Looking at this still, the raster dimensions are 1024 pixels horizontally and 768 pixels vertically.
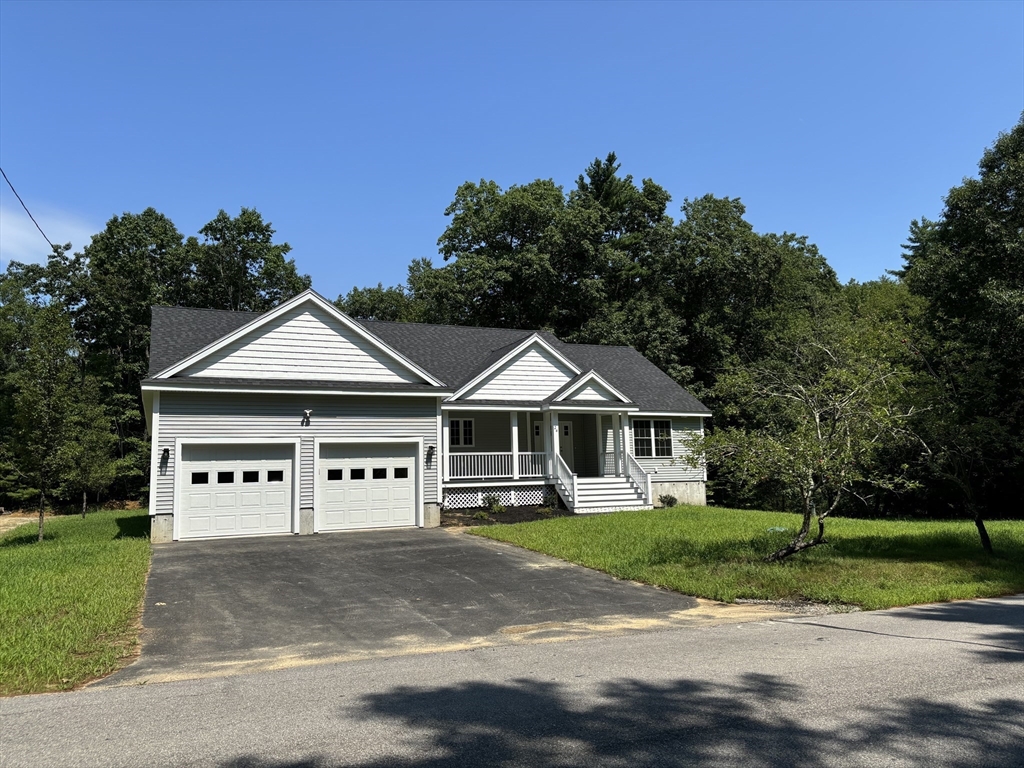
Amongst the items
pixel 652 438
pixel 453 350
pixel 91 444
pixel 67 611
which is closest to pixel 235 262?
pixel 91 444

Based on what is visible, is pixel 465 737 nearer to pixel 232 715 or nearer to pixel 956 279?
pixel 232 715

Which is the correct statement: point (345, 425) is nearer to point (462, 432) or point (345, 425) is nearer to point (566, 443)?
point (462, 432)

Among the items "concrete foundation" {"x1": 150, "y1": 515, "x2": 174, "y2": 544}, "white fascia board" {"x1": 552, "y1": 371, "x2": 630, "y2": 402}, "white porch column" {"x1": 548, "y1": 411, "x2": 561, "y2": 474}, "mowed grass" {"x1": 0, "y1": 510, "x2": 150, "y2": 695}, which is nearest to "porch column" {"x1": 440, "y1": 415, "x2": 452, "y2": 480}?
"white porch column" {"x1": 548, "y1": 411, "x2": 561, "y2": 474}

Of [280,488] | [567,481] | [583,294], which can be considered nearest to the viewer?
[280,488]

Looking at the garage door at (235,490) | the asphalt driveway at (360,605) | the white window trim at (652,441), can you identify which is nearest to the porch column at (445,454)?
the garage door at (235,490)

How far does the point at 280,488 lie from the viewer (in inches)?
714

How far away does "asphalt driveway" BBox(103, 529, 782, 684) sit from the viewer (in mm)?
7574

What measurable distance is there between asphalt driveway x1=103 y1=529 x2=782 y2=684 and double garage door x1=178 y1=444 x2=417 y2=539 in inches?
85.0

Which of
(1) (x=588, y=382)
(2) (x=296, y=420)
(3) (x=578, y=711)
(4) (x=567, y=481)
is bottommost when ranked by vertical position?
(3) (x=578, y=711)

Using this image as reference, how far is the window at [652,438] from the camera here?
26.1m

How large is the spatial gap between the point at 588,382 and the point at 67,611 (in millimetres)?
16746

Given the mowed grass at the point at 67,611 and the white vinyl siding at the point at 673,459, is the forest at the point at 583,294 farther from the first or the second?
the mowed grass at the point at 67,611

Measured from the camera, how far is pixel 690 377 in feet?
117

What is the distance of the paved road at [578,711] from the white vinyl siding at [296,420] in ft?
39.0
